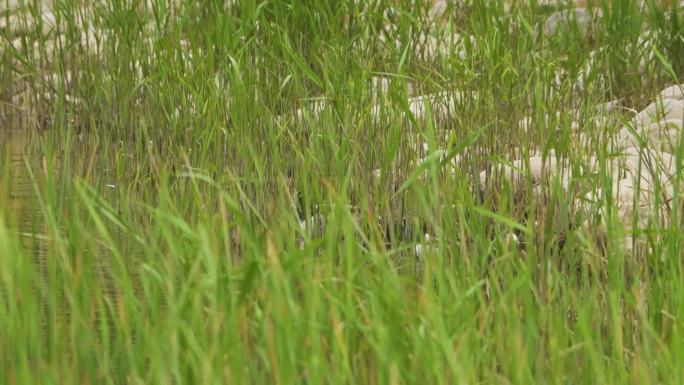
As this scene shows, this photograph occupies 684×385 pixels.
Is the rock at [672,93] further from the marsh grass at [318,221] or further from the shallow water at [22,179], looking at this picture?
the shallow water at [22,179]

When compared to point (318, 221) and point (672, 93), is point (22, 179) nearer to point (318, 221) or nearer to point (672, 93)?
point (318, 221)

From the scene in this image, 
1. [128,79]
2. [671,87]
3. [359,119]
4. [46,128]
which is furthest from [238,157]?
[671,87]

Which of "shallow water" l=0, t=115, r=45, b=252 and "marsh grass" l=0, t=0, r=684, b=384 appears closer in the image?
"marsh grass" l=0, t=0, r=684, b=384

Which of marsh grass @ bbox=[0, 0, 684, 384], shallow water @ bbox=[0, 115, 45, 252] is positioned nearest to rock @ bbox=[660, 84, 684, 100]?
marsh grass @ bbox=[0, 0, 684, 384]

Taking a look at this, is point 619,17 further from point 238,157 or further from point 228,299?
point 228,299

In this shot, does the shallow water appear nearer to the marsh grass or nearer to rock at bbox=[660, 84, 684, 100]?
the marsh grass

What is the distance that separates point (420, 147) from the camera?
4.52 metres

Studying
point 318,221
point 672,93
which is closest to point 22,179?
point 318,221

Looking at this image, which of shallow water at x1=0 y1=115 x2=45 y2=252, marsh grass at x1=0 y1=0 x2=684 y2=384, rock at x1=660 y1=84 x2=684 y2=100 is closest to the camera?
marsh grass at x1=0 y1=0 x2=684 y2=384

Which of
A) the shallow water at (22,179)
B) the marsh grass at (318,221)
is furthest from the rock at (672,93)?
the shallow water at (22,179)

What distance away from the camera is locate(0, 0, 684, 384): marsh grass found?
2246 millimetres

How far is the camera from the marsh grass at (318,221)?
2246mm

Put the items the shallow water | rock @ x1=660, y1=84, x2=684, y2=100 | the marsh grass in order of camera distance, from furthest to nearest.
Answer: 1. rock @ x1=660, y1=84, x2=684, y2=100
2. the shallow water
3. the marsh grass

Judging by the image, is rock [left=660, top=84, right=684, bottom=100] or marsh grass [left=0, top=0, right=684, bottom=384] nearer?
marsh grass [left=0, top=0, right=684, bottom=384]
